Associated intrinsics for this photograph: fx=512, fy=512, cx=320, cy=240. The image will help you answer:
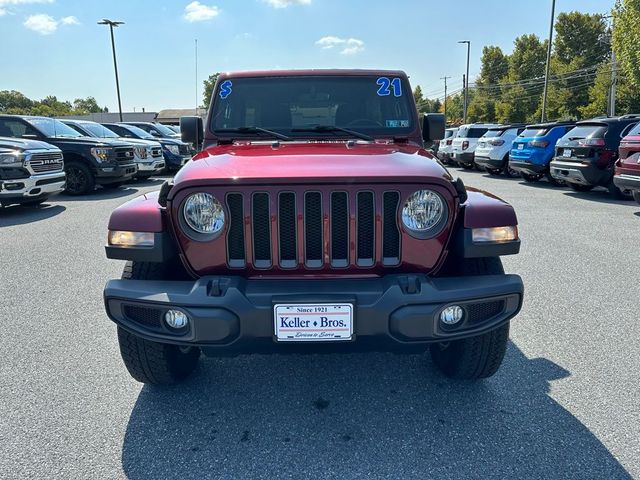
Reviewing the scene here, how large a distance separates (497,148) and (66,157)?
11.7m

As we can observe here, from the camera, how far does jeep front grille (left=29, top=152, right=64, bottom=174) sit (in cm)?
891

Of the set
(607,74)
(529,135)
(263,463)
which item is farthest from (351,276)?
(607,74)

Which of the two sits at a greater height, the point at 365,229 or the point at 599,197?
the point at 365,229

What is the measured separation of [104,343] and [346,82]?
99.7 inches

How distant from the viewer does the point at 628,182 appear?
8.17m

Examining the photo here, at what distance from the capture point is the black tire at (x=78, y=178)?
11.6 metres

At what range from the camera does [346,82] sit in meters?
3.74

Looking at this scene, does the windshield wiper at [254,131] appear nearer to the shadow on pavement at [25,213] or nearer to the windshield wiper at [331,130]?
the windshield wiper at [331,130]

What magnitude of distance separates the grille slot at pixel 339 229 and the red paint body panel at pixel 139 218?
82cm

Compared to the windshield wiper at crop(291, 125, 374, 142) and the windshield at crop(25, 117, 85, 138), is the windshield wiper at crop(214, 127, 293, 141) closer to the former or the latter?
the windshield wiper at crop(291, 125, 374, 142)

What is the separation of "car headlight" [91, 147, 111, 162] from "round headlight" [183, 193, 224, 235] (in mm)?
10194

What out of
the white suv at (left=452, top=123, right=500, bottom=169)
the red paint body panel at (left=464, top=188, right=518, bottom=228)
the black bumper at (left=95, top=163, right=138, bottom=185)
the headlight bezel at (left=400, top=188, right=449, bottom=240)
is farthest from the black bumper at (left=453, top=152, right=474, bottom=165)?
the headlight bezel at (left=400, top=188, right=449, bottom=240)

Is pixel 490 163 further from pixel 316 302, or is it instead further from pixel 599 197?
pixel 316 302

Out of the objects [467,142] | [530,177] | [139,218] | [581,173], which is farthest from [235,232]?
[467,142]
